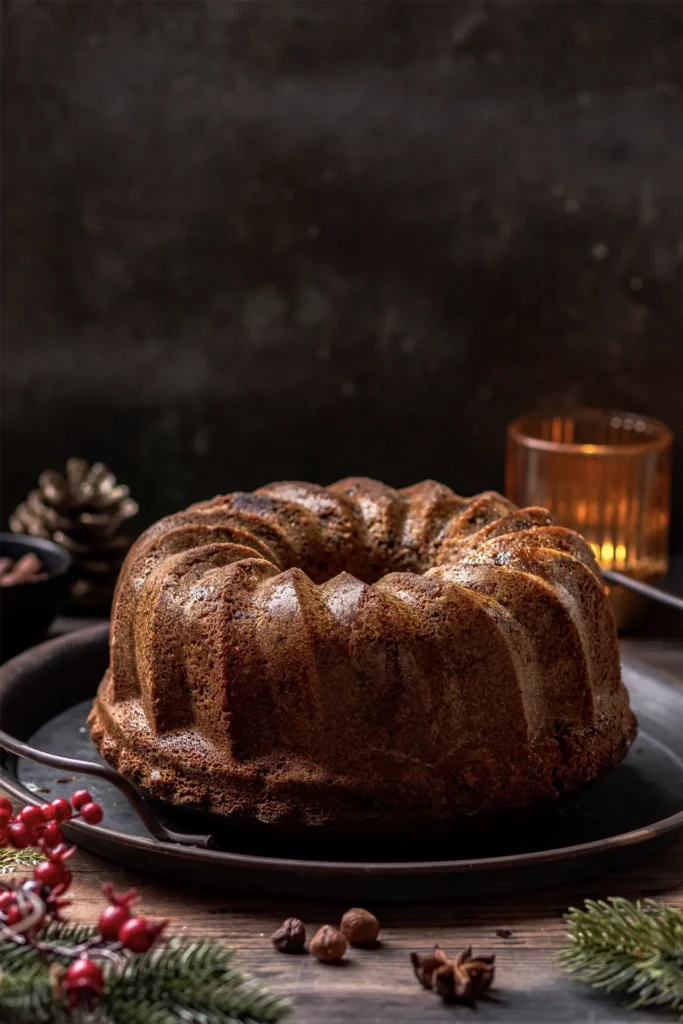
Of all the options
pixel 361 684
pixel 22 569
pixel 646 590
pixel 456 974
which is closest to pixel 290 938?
pixel 456 974

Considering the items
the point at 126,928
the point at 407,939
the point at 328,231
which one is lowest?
the point at 407,939

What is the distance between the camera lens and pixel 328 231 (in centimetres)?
247

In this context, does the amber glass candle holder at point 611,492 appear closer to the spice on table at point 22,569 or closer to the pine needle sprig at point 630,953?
the spice on table at point 22,569

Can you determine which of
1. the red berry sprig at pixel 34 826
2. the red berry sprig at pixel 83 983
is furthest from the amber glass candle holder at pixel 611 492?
the red berry sprig at pixel 83 983

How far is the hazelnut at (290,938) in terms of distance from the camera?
1.19 m

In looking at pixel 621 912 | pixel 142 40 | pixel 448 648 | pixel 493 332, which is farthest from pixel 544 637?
pixel 142 40

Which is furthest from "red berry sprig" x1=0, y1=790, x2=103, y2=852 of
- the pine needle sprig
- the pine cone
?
the pine cone

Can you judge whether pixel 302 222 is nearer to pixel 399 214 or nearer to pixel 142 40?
pixel 399 214

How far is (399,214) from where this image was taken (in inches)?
96.7

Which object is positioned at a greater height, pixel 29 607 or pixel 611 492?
pixel 611 492

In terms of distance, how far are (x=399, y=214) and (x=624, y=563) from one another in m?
0.73

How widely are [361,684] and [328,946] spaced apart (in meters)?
0.26

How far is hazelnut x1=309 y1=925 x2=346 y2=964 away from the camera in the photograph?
1.17 meters

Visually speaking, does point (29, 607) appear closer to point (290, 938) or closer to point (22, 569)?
point (22, 569)
